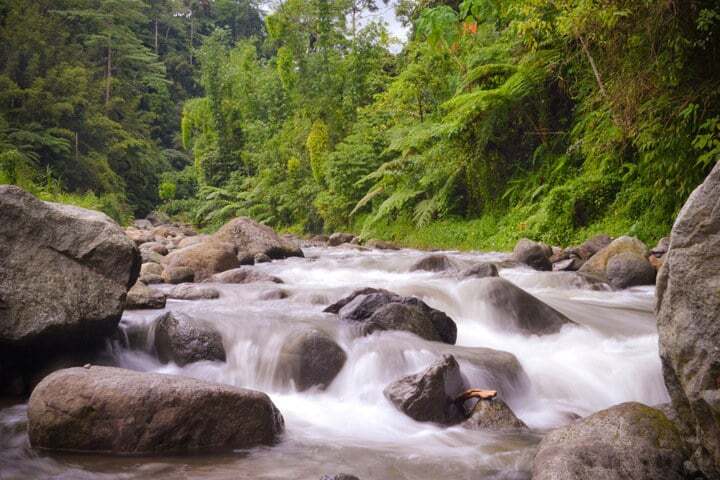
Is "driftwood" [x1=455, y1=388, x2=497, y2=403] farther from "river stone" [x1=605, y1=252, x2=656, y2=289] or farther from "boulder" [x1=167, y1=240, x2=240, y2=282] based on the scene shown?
"boulder" [x1=167, y1=240, x2=240, y2=282]

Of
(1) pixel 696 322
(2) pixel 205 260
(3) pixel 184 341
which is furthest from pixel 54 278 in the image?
(2) pixel 205 260

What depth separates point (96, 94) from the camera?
32.4 metres

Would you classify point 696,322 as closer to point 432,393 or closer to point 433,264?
point 432,393

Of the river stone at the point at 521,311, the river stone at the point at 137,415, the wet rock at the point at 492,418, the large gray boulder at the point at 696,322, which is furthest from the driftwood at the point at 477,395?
the river stone at the point at 521,311

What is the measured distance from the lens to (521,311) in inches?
259

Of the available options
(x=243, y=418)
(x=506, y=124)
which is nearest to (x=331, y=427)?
(x=243, y=418)

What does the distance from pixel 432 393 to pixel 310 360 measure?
1.22 metres

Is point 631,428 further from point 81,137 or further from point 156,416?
point 81,137

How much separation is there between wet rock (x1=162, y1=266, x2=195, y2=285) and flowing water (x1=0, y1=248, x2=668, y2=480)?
1584 mm

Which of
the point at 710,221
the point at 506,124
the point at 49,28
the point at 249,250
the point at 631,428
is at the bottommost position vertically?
the point at 249,250

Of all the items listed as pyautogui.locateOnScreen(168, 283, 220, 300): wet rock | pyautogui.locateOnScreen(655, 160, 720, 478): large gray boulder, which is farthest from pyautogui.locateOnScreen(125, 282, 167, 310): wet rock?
pyautogui.locateOnScreen(655, 160, 720, 478): large gray boulder

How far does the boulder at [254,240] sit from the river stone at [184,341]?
818 cm

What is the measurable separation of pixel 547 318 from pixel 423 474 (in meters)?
3.49

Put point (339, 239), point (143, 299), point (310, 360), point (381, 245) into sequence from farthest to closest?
point (339, 239) → point (381, 245) → point (143, 299) → point (310, 360)
